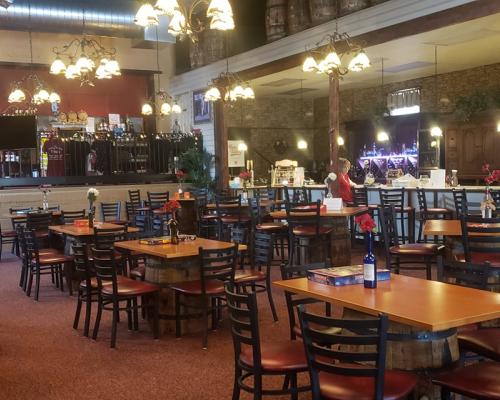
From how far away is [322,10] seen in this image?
10.6 metres

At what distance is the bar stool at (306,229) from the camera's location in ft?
25.4

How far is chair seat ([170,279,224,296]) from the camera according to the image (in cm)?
523

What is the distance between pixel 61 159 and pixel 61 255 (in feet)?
19.7

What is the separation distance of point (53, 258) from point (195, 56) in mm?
8650

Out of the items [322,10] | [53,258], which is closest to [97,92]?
[322,10]

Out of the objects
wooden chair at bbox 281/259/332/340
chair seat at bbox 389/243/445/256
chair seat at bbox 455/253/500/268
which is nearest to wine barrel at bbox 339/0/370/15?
chair seat at bbox 389/243/445/256

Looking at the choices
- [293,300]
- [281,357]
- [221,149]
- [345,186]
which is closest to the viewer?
[281,357]

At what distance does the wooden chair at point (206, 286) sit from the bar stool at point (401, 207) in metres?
4.52

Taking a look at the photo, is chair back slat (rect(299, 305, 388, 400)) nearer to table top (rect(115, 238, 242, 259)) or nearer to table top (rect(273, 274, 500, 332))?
table top (rect(273, 274, 500, 332))

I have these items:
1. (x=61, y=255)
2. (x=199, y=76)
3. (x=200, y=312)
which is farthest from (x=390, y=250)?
(x=199, y=76)

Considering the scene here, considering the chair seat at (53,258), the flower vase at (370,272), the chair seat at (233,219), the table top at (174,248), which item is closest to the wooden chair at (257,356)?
the flower vase at (370,272)

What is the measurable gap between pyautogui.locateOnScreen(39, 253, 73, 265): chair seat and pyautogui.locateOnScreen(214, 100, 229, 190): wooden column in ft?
22.2

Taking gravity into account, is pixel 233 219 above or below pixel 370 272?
below

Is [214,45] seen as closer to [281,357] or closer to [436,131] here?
[436,131]
